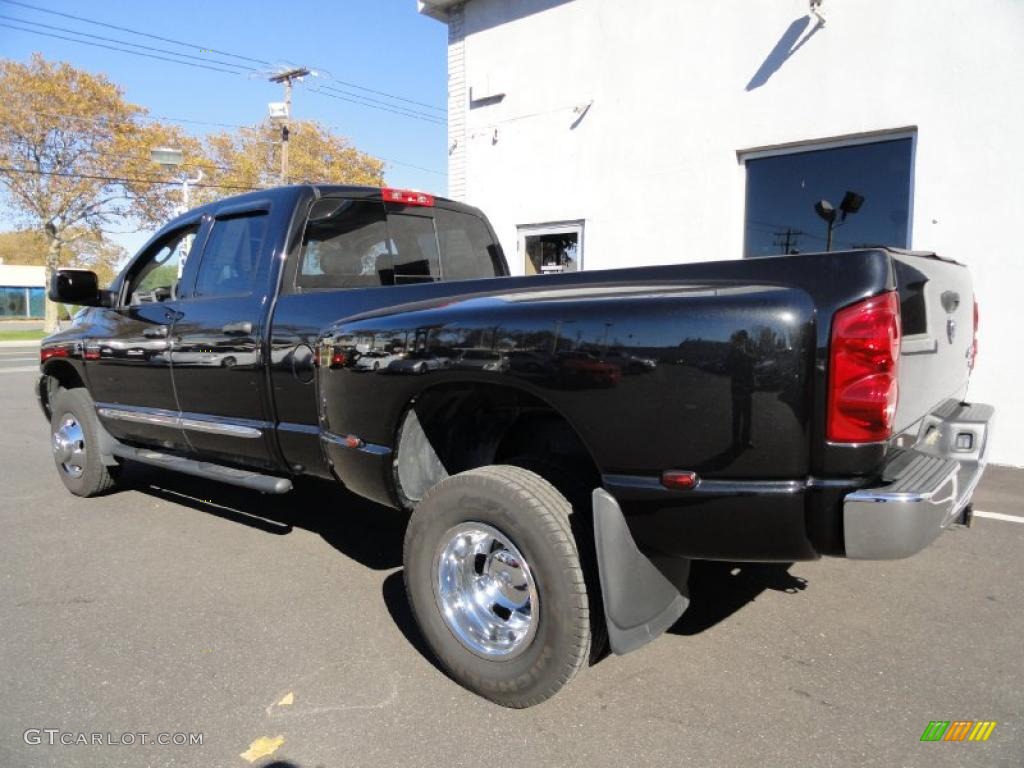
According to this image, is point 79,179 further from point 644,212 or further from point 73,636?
point 73,636

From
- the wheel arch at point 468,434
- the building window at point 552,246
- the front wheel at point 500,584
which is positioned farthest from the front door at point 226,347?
the building window at point 552,246

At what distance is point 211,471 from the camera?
4.14m

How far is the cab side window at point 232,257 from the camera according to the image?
3.94 m

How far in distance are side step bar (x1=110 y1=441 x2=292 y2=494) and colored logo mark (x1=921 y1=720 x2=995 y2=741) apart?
9.72 ft

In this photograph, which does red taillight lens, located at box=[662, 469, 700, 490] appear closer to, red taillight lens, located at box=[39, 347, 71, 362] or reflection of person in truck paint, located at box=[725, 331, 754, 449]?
reflection of person in truck paint, located at box=[725, 331, 754, 449]

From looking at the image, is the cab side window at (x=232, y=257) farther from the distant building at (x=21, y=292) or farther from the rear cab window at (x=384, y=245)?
the distant building at (x=21, y=292)

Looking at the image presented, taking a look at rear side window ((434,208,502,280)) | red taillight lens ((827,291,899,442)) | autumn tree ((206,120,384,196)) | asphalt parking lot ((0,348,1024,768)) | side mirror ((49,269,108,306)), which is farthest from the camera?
autumn tree ((206,120,384,196))

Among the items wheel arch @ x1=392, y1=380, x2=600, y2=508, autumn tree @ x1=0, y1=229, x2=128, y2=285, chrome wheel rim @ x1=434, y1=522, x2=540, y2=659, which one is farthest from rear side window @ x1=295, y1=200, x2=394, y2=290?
autumn tree @ x1=0, y1=229, x2=128, y2=285

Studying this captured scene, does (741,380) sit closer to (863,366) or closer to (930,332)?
(863,366)

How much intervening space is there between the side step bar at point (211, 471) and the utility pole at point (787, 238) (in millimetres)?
5812

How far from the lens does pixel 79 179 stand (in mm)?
30188

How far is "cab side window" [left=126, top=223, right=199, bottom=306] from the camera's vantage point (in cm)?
472

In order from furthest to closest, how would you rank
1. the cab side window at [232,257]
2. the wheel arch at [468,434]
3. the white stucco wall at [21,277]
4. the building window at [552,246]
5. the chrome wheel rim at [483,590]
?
the white stucco wall at [21,277] < the building window at [552,246] < the cab side window at [232,257] < the wheel arch at [468,434] < the chrome wheel rim at [483,590]

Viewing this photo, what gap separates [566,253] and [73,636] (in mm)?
7387
